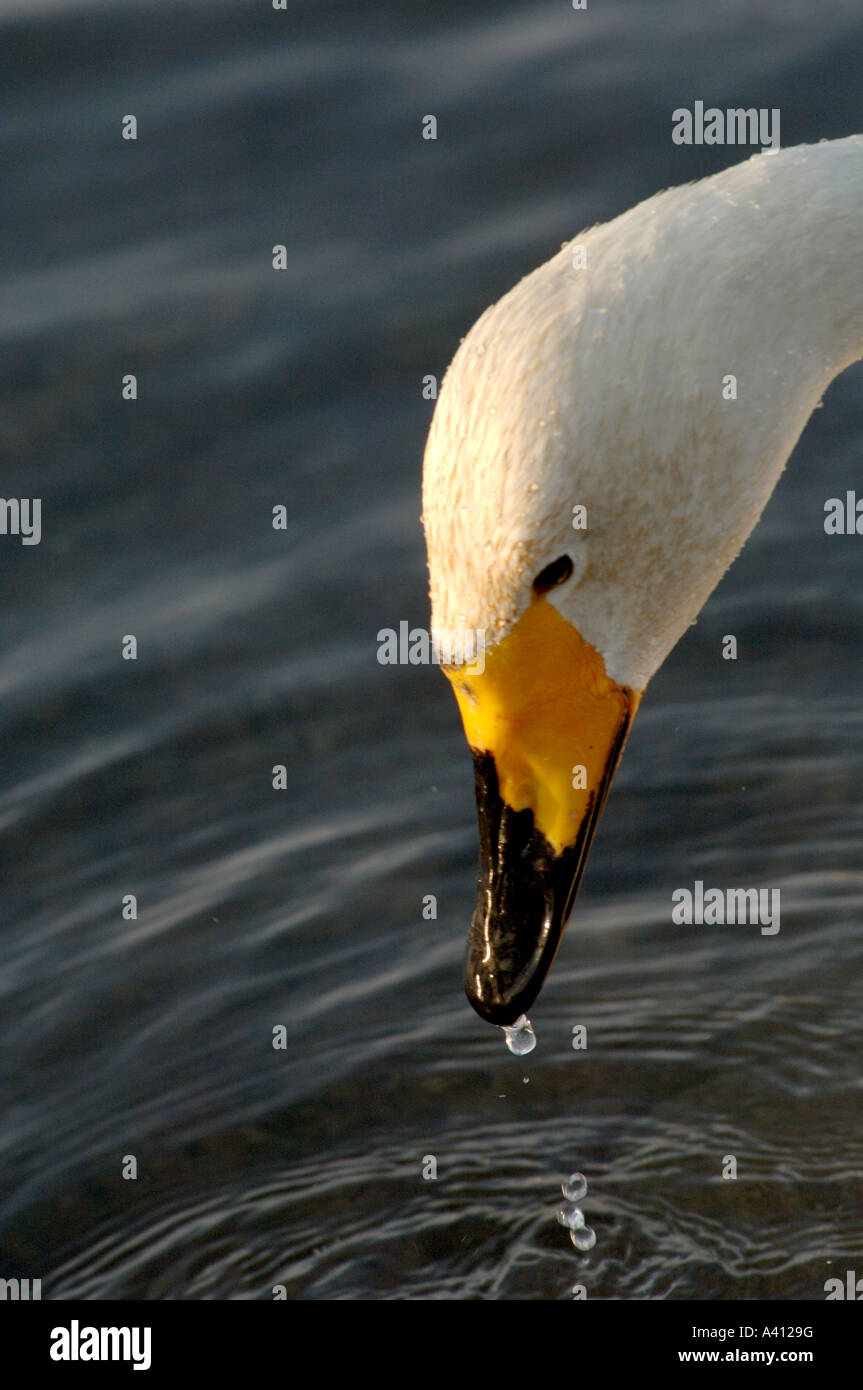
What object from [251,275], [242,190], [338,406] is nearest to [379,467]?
[338,406]

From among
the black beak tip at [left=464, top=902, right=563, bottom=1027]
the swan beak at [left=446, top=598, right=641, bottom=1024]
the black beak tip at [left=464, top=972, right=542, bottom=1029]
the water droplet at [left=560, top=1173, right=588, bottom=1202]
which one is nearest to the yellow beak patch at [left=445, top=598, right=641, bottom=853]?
the swan beak at [left=446, top=598, right=641, bottom=1024]

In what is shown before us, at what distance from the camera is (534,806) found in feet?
16.7

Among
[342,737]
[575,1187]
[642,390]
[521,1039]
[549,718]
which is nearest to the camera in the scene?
[642,390]

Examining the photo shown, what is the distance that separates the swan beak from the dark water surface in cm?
141

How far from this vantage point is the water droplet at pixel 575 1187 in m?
6.35

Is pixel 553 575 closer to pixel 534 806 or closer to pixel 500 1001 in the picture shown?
pixel 534 806

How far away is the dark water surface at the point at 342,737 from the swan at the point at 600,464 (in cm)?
164

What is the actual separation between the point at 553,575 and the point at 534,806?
64 centimetres

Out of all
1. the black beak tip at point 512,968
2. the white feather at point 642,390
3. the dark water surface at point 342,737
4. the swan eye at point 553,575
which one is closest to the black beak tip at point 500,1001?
the black beak tip at point 512,968

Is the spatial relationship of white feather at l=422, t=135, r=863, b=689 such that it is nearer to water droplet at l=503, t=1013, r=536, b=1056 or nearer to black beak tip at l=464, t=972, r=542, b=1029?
black beak tip at l=464, t=972, r=542, b=1029

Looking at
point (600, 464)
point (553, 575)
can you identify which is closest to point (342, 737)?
point (553, 575)

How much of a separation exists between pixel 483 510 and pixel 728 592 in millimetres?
4254

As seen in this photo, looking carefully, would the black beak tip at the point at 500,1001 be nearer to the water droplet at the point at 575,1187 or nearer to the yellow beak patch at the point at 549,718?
the yellow beak patch at the point at 549,718

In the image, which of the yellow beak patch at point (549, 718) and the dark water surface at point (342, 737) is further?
the dark water surface at point (342, 737)
